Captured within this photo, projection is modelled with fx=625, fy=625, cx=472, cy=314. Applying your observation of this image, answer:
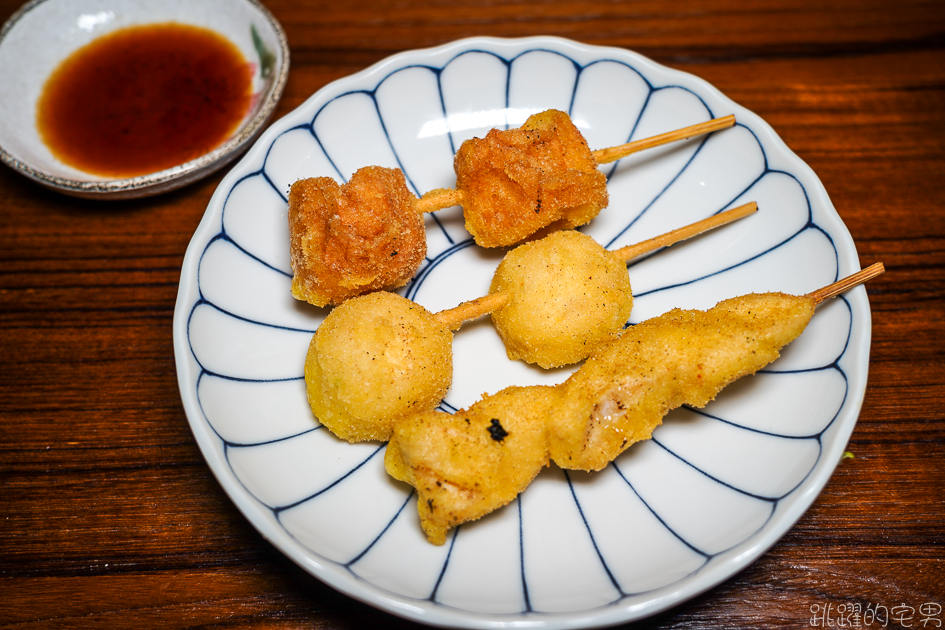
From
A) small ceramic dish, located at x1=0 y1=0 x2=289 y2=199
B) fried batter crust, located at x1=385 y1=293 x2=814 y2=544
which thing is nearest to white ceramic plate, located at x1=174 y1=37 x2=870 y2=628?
fried batter crust, located at x1=385 y1=293 x2=814 y2=544

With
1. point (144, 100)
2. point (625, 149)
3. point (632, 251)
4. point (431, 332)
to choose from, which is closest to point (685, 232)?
point (632, 251)

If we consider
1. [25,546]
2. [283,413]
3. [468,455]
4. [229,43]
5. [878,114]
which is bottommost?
[25,546]

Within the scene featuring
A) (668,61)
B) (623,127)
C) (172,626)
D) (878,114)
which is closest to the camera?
(172,626)

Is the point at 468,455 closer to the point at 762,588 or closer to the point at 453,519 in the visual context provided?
the point at 453,519

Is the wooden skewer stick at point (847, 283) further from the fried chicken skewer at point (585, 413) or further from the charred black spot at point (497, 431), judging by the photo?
the charred black spot at point (497, 431)

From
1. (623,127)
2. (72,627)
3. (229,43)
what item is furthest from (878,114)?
(72,627)

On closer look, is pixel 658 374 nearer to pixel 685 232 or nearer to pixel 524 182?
pixel 685 232
